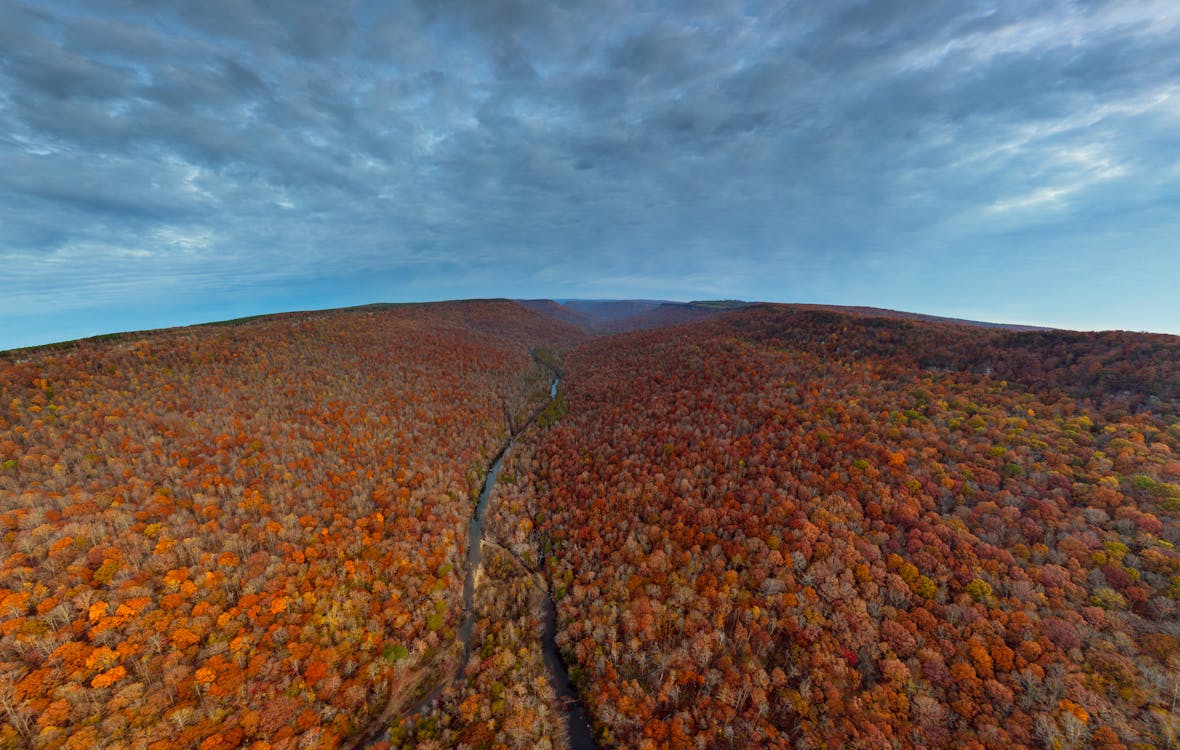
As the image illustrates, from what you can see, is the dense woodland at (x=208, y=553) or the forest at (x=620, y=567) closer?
the dense woodland at (x=208, y=553)

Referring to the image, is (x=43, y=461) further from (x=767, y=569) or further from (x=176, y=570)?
(x=767, y=569)

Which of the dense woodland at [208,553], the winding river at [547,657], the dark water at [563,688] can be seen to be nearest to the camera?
the dense woodland at [208,553]

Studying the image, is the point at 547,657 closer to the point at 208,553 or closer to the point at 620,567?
the point at 620,567

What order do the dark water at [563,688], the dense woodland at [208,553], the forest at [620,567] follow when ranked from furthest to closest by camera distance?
the dark water at [563,688] < the forest at [620,567] < the dense woodland at [208,553]

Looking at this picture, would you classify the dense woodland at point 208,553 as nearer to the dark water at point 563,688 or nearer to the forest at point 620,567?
the forest at point 620,567

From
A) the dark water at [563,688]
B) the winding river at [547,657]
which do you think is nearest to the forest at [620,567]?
the winding river at [547,657]
